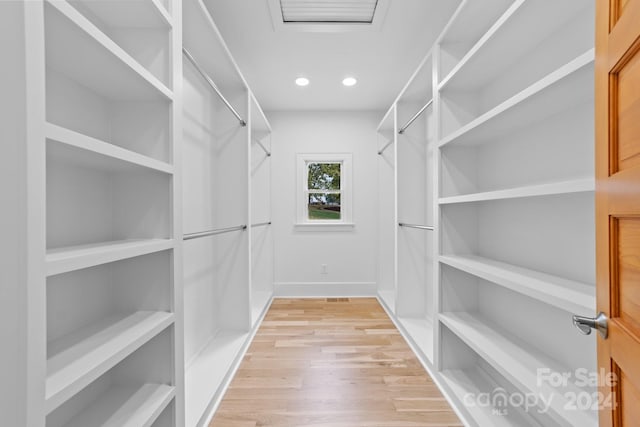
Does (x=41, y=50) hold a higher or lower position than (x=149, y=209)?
higher

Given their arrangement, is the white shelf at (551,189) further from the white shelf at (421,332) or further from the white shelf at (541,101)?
the white shelf at (421,332)

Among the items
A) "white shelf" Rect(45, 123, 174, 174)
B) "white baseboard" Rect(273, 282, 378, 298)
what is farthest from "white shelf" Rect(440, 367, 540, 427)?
"white baseboard" Rect(273, 282, 378, 298)

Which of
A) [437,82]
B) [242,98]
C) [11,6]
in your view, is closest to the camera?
[11,6]

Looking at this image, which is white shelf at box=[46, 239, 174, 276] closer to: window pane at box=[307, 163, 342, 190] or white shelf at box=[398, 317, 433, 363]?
white shelf at box=[398, 317, 433, 363]

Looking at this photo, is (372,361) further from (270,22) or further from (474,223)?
(270,22)

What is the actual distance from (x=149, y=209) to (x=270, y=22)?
5.55ft

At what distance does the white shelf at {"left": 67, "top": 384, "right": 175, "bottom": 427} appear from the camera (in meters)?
1.09

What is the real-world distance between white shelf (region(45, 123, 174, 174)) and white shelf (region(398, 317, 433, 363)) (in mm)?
2096

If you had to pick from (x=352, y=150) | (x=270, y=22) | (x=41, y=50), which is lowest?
(x=41, y=50)

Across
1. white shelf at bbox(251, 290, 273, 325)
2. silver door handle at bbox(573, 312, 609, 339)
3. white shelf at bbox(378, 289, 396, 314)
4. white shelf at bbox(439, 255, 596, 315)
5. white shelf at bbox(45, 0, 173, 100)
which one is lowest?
white shelf at bbox(378, 289, 396, 314)

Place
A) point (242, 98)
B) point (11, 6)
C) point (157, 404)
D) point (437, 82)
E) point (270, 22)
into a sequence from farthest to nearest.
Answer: point (242, 98)
point (270, 22)
point (437, 82)
point (157, 404)
point (11, 6)

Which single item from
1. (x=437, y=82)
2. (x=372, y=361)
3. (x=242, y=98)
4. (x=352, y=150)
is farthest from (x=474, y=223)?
(x=352, y=150)

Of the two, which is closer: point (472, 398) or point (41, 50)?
point (41, 50)

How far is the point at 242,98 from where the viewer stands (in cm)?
270
